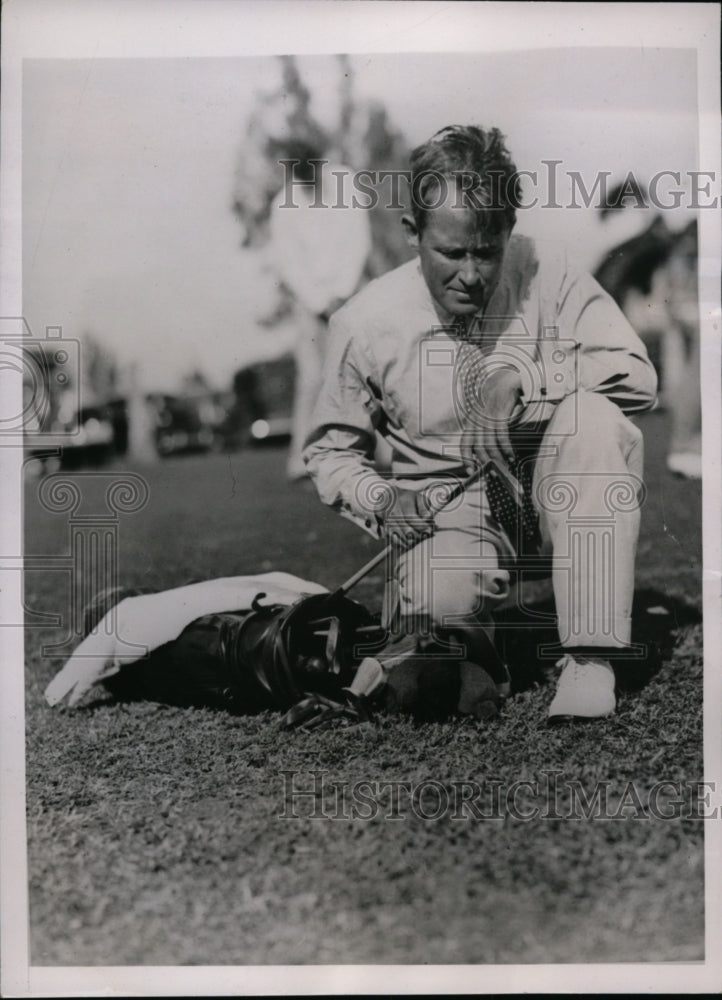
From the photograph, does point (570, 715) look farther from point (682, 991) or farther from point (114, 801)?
point (114, 801)

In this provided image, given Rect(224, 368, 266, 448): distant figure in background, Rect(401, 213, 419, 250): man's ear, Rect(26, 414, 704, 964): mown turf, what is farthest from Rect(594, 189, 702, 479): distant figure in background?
Rect(224, 368, 266, 448): distant figure in background

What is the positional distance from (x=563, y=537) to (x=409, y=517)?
1.68 ft

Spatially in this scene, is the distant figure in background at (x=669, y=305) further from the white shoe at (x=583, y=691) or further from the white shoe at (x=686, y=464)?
the white shoe at (x=583, y=691)

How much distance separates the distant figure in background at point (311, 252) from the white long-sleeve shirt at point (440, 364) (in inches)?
1.9

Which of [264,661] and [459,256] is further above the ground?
[459,256]

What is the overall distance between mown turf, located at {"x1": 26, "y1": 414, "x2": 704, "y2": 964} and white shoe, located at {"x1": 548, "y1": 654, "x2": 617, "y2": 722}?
0.05 metres

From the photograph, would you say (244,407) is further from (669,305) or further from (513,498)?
(669,305)

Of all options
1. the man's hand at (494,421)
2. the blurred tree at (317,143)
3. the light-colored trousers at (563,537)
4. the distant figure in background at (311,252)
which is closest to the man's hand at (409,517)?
the light-colored trousers at (563,537)

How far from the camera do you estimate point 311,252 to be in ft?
9.55

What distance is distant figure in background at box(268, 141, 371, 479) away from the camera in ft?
9.48

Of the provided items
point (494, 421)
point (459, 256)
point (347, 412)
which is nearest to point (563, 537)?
point (494, 421)

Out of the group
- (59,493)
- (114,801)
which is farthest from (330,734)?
(59,493)

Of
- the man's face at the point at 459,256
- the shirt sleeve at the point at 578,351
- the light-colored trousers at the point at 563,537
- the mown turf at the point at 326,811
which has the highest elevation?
the man's face at the point at 459,256

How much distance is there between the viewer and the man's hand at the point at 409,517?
291cm
